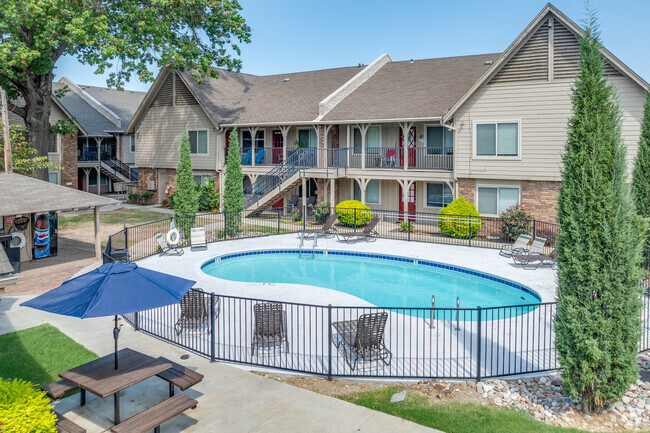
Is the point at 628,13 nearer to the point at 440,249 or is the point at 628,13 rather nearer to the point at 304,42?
the point at 440,249

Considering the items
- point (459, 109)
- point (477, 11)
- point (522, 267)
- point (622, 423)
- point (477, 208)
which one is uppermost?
point (477, 11)

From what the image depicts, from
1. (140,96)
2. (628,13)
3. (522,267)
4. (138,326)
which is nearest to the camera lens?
(138,326)

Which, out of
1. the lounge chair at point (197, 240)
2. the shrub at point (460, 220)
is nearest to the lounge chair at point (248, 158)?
the lounge chair at point (197, 240)

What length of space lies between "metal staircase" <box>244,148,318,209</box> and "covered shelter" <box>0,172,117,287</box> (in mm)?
11864

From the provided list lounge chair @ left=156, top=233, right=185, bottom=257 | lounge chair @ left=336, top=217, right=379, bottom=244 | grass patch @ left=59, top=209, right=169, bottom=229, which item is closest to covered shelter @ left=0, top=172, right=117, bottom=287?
lounge chair @ left=156, top=233, right=185, bottom=257

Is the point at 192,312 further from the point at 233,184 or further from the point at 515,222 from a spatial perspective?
the point at 515,222

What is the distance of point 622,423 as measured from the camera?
776cm

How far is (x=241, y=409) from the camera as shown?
7.89 meters

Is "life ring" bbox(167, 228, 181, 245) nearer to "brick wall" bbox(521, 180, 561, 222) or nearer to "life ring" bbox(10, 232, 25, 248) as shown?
"life ring" bbox(10, 232, 25, 248)

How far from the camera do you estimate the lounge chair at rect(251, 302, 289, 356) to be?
33.3 feet

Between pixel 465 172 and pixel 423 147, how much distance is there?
274cm

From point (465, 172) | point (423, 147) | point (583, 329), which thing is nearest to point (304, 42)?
point (423, 147)

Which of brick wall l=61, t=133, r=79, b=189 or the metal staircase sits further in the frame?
brick wall l=61, t=133, r=79, b=189

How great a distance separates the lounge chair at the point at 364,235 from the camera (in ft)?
73.7
